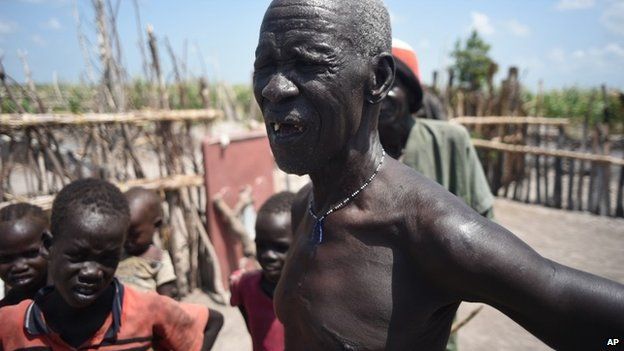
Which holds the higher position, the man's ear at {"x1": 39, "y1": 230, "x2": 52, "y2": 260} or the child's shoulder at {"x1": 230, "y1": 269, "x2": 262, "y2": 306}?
the man's ear at {"x1": 39, "y1": 230, "x2": 52, "y2": 260}

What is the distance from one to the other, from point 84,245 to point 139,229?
48.3 inches

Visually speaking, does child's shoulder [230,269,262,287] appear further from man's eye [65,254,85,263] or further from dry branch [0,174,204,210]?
dry branch [0,174,204,210]

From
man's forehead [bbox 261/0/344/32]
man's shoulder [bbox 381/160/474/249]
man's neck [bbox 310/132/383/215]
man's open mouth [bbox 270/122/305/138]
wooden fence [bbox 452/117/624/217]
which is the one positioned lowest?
wooden fence [bbox 452/117/624/217]

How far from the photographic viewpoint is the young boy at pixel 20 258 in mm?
2227

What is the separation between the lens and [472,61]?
19.4 metres

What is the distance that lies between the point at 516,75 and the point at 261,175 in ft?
23.5

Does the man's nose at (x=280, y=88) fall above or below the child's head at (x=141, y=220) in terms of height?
above

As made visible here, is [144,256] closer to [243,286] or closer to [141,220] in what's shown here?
[141,220]

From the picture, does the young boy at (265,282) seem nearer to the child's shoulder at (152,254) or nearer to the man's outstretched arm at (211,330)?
the man's outstretched arm at (211,330)

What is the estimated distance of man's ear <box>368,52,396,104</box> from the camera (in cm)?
122

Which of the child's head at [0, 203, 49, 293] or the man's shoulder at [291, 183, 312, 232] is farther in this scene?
the child's head at [0, 203, 49, 293]

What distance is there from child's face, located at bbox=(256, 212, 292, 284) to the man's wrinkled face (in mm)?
1330

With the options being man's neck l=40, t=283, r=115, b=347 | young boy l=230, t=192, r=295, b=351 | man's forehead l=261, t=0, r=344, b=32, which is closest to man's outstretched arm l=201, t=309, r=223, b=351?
young boy l=230, t=192, r=295, b=351

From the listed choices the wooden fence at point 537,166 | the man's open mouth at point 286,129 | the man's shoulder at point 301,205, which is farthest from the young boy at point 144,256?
the wooden fence at point 537,166
